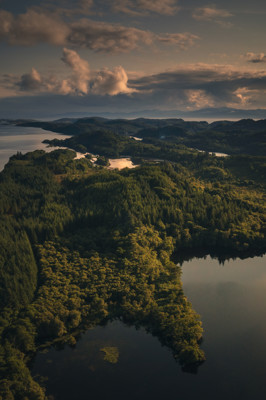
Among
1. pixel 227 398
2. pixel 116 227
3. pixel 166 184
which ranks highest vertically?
pixel 166 184

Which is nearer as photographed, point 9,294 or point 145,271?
point 9,294

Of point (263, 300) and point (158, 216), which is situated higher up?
point (158, 216)

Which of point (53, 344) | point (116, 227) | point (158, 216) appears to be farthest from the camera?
point (158, 216)

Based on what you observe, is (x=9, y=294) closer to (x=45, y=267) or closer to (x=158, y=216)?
(x=45, y=267)

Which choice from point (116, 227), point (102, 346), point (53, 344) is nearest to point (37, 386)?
point (53, 344)

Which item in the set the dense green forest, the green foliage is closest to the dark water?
the green foliage
